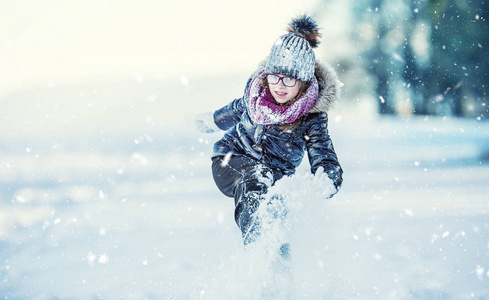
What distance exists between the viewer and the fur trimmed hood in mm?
2369

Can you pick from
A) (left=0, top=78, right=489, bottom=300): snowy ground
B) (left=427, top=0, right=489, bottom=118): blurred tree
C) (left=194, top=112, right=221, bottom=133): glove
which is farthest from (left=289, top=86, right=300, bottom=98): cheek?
(left=427, top=0, right=489, bottom=118): blurred tree

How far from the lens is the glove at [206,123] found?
2.91 metres

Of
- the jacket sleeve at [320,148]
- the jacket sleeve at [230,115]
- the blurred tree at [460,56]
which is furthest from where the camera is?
the blurred tree at [460,56]

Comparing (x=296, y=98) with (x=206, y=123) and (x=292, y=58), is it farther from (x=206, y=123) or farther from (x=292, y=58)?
(x=206, y=123)

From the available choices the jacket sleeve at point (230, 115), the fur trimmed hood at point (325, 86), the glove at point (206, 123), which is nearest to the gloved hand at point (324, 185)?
the fur trimmed hood at point (325, 86)

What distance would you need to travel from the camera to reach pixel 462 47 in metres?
11.5

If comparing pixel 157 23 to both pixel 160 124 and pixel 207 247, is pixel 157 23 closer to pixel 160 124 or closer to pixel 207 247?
pixel 160 124

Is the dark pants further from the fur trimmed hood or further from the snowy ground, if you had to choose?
the fur trimmed hood

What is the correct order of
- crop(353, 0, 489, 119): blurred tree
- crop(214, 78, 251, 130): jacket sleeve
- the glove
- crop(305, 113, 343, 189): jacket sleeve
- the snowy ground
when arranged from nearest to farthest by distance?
1. crop(305, 113, 343, 189): jacket sleeve
2. the snowy ground
3. crop(214, 78, 251, 130): jacket sleeve
4. the glove
5. crop(353, 0, 489, 119): blurred tree

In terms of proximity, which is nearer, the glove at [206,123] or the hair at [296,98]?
the hair at [296,98]

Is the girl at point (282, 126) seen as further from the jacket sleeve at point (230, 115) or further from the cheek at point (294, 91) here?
the jacket sleeve at point (230, 115)

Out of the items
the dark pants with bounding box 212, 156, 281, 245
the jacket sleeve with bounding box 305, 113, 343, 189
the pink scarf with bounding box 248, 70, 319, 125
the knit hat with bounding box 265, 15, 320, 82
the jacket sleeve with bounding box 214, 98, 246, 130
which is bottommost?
the dark pants with bounding box 212, 156, 281, 245

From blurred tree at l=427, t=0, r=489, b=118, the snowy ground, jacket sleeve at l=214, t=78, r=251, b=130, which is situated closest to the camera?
the snowy ground

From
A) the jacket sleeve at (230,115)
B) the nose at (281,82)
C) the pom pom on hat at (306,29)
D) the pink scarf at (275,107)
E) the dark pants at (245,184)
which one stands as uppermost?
the pom pom on hat at (306,29)
